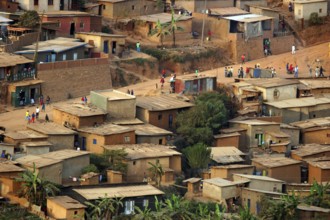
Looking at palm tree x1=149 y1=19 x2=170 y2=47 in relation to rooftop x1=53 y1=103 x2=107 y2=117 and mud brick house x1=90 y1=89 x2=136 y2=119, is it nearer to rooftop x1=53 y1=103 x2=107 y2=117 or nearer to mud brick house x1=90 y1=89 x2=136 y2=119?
mud brick house x1=90 y1=89 x2=136 y2=119

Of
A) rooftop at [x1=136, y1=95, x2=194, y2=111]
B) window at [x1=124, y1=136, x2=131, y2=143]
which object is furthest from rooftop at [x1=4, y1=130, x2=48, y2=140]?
rooftop at [x1=136, y1=95, x2=194, y2=111]

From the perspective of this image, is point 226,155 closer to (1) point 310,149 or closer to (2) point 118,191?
(1) point 310,149

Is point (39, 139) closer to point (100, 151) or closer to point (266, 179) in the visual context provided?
point (100, 151)

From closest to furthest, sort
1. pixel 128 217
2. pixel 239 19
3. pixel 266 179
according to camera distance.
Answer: pixel 128 217 < pixel 266 179 < pixel 239 19

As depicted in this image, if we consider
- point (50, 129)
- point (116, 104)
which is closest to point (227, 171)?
point (116, 104)

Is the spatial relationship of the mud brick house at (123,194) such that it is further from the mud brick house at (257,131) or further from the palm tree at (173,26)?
the palm tree at (173,26)

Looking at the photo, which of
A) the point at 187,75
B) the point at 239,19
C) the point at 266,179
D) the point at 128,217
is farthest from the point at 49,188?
the point at 239,19
